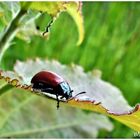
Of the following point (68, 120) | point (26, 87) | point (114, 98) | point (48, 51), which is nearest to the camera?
point (26, 87)

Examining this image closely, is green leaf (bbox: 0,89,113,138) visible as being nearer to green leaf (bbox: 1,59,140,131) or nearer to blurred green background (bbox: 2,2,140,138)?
green leaf (bbox: 1,59,140,131)

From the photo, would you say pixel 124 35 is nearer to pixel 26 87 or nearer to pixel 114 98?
pixel 114 98

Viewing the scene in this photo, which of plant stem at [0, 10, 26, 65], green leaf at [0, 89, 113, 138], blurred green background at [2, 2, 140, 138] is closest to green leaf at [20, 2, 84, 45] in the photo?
plant stem at [0, 10, 26, 65]

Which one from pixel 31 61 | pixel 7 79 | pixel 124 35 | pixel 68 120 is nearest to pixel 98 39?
pixel 124 35

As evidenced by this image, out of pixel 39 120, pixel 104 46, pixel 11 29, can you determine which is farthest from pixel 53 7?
pixel 104 46

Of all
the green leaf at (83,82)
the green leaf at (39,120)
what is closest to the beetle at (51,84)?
the green leaf at (83,82)

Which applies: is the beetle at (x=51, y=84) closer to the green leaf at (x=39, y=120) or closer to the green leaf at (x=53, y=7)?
the green leaf at (x=53, y=7)

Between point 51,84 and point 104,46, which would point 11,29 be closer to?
point 51,84
